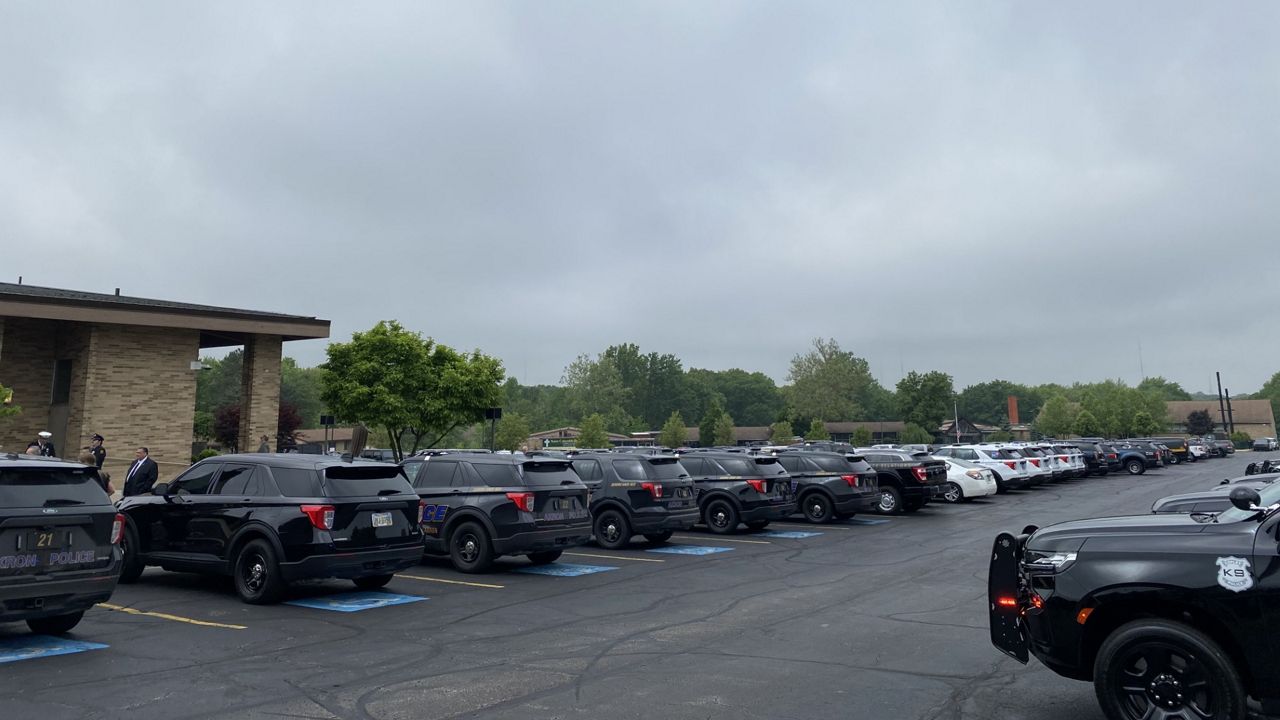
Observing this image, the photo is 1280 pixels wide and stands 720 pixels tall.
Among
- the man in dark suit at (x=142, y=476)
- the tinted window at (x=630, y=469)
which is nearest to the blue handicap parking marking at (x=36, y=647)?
the man in dark suit at (x=142, y=476)

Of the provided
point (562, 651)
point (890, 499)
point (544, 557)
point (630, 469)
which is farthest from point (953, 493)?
point (562, 651)

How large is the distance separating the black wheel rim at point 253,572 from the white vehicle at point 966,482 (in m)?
20.0

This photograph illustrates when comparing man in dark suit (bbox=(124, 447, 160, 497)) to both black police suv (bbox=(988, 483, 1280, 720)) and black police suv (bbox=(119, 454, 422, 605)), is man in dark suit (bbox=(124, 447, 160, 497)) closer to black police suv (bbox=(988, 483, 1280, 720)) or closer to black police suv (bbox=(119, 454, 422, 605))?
black police suv (bbox=(119, 454, 422, 605))

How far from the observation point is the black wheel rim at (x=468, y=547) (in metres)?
12.5

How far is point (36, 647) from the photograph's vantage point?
7742 millimetres

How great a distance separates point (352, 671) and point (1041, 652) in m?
5.13

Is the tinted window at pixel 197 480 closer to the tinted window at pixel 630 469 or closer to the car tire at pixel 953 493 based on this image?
the tinted window at pixel 630 469

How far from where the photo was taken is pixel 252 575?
10.0 metres

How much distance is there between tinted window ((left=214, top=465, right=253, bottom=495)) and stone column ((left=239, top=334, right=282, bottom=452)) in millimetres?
19494

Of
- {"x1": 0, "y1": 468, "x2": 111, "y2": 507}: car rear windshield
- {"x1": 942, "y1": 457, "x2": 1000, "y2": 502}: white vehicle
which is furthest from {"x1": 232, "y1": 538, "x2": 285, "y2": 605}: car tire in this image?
{"x1": 942, "y1": 457, "x2": 1000, "y2": 502}: white vehicle

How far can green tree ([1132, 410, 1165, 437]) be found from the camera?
9100 cm

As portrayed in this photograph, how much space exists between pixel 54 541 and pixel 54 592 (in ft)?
1.47

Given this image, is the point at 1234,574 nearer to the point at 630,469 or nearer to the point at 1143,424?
the point at 630,469

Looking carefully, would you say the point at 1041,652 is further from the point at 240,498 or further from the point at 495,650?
the point at 240,498
